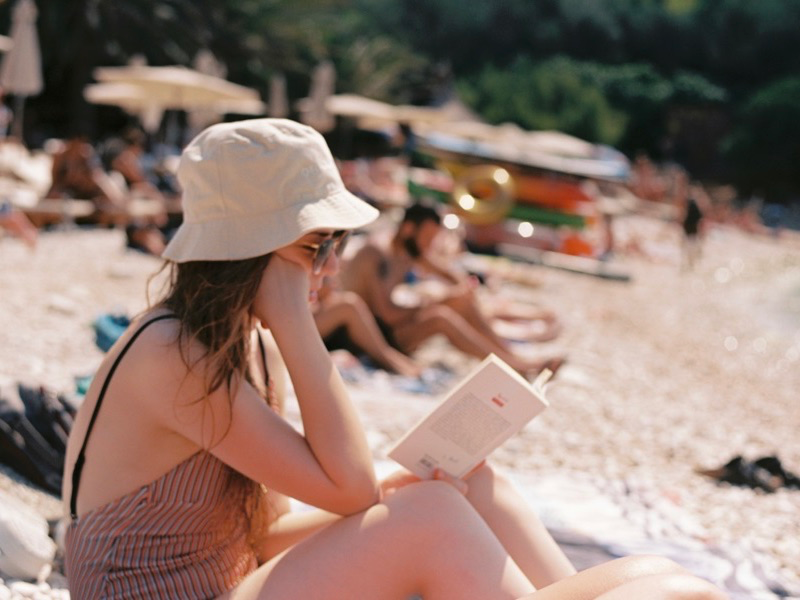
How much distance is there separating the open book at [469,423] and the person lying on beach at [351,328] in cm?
352

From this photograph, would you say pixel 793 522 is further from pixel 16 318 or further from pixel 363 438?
pixel 16 318

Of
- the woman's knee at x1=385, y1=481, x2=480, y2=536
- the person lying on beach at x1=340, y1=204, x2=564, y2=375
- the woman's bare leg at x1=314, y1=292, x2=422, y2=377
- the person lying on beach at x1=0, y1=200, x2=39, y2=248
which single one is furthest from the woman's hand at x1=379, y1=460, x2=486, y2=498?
the person lying on beach at x1=0, y1=200, x2=39, y2=248

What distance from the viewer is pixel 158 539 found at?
1842 mm

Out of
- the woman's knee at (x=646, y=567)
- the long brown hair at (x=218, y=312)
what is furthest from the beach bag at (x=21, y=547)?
the woman's knee at (x=646, y=567)

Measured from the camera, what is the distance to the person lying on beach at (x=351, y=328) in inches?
222

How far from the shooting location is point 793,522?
4070mm

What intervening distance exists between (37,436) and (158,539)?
1.33m

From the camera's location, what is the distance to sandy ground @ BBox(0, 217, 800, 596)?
439cm

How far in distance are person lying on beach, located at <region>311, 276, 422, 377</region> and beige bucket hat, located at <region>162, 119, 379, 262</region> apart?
3664mm

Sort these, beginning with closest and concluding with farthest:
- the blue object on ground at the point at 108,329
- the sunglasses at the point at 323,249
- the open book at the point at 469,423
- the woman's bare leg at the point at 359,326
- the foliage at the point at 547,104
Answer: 1. the sunglasses at the point at 323,249
2. the open book at the point at 469,423
3. the blue object on ground at the point at 108,329
4. the woman's bare leg at the point at 359,326
5. the foliage at the point at 547,104

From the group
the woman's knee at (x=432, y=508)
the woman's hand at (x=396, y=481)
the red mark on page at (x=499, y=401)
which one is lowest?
the woman's hand at (x=396, y=481)

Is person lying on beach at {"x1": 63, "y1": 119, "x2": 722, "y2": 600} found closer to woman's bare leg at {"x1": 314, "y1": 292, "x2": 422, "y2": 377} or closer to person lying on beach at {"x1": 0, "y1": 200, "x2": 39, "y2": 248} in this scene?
woman's bare leg at {"x1": 314, "y1": 292, "x2": 422, "y2": 377}

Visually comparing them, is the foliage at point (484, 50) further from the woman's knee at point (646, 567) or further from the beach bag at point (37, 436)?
the woman's knee at point (646, 567)

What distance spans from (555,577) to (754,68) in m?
48.3
